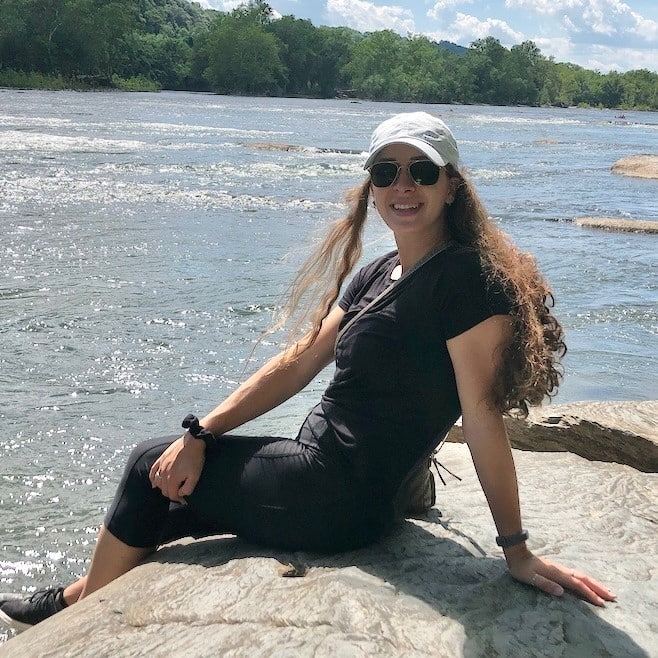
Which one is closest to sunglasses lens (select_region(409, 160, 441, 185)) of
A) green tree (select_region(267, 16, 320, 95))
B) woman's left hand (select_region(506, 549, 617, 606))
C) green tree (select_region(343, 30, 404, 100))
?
woman's left hand (select_region(506, 549, 617, 606))

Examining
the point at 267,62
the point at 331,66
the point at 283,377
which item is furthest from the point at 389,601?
the point at 331,66

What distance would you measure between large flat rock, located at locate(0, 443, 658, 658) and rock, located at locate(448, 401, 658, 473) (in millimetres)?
1477

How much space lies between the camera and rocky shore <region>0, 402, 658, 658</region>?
2.30 m

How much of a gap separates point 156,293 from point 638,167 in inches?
820

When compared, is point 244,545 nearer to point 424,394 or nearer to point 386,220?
point 424,394

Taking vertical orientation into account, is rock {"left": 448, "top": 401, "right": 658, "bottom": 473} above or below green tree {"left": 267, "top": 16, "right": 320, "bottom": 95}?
below

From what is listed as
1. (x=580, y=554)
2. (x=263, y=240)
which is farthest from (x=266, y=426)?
(x=263, y=240)

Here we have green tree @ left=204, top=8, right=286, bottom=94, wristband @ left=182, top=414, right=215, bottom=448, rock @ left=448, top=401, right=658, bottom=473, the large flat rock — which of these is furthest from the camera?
green tree @ left=204, top=8, right=286, bottom=94

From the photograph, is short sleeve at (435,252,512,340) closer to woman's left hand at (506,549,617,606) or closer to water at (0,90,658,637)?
woman's left hand at (506,549,617,606)

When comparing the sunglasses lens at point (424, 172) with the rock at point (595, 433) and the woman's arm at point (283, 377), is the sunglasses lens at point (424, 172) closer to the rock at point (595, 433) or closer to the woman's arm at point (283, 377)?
the woman's arm at point (283, 377)

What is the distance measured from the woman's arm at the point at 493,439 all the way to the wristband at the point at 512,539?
1cm

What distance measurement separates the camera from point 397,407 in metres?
2.63

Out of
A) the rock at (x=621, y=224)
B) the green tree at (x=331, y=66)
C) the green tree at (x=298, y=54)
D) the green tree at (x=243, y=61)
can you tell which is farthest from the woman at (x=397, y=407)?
the green tree at (x=331, y=66)

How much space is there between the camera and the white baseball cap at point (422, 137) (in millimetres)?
2623
